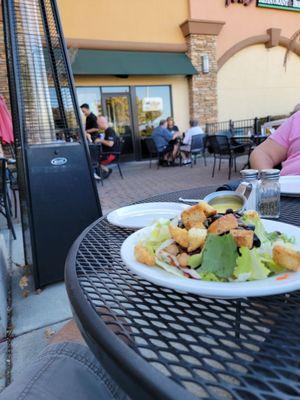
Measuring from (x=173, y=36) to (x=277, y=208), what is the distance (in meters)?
11.1

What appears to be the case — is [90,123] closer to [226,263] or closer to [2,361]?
[2,361]

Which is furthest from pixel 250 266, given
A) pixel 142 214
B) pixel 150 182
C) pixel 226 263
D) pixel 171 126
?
pixel 171 126

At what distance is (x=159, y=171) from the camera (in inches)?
349

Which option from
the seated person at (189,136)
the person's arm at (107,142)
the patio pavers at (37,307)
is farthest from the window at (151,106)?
the patio pavers at (37,307)

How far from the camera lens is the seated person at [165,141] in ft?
30.5

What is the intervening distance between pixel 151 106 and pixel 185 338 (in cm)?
1095

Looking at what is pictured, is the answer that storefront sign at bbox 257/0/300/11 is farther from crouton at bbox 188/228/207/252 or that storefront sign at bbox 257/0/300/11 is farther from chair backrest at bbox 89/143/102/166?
crouton at bbox 188/228/207/252

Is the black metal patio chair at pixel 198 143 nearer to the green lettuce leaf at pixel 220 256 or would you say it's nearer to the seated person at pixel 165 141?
the seated person at pixel 165 141

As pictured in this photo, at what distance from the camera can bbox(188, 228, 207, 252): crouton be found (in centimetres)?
67

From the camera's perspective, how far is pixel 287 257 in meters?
0.61

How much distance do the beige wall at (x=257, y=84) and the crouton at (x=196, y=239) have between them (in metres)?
12.1

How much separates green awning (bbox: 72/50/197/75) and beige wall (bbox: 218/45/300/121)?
2.14m

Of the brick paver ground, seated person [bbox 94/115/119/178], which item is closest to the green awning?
seated person [bbox 94/115/119/178]

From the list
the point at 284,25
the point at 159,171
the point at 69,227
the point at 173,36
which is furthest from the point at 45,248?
the point at 284,25
